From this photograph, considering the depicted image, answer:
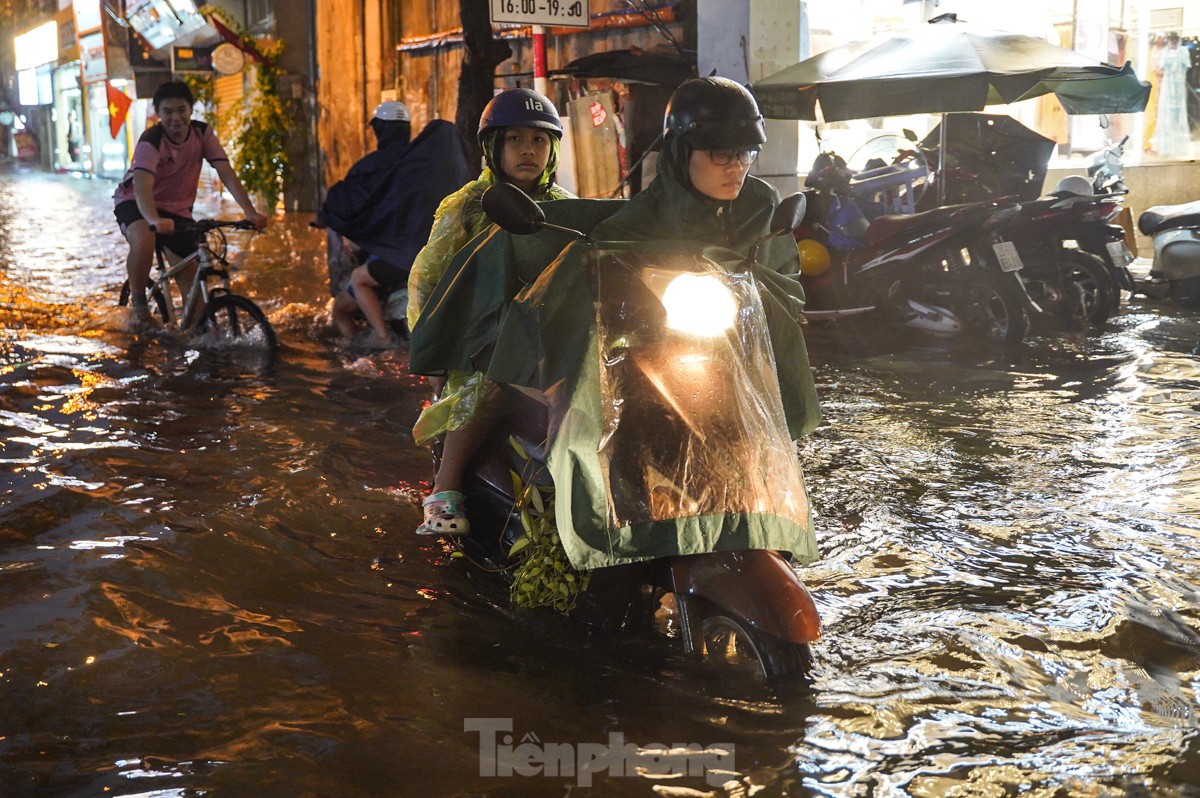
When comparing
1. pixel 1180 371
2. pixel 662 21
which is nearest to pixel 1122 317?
pixel 1180 371

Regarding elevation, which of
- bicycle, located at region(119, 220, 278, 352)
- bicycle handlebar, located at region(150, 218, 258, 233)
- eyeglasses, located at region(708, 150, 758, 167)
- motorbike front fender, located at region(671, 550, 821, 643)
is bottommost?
motorbike front fender, located at region(671, 550, 821, 643)

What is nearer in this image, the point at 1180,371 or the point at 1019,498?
the point at 1019,498

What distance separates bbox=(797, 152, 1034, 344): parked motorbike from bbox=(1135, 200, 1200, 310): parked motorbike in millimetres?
2047

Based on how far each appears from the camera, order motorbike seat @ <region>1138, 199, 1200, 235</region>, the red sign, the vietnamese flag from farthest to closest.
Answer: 1. the vietnamese flag
2. the red sign
3. motorbike seat @ <region>1138, 199, 1200, 235</region>

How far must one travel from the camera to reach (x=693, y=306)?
315 centimetres

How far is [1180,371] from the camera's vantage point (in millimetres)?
7977

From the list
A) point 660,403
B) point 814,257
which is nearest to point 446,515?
point 660,403

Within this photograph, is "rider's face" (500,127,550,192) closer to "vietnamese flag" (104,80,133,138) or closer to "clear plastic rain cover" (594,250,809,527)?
"clear plastic rain cover" (594,250,809,527)

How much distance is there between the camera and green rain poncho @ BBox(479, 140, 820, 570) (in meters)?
3.10

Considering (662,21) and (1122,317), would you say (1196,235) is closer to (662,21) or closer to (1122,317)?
(1122,317)

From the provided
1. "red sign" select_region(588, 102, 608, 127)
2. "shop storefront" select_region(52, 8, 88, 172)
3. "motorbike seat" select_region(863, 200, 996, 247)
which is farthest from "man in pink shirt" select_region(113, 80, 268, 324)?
"shop storefront" select_region(52, 8, 88, 172)

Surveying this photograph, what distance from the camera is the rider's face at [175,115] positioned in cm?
876

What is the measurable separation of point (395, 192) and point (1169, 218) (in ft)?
23.4

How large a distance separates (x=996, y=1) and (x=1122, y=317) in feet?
21.3
